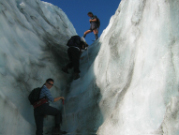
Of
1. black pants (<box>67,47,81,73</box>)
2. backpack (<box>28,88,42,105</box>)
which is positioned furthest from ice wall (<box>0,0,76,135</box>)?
black pants (<box>67,47,81,73</box>)

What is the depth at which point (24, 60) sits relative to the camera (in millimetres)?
5480

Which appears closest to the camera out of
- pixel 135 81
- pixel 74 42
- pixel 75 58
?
pixel 135 81

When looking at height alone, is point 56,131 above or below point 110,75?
below

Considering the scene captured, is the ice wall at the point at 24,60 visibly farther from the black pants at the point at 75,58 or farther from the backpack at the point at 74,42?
the backpack at the point at 74,42

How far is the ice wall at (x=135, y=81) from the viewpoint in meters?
3.30

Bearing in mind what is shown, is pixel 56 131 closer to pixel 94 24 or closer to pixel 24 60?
pixel 24 60

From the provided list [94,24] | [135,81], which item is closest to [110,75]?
[135,81]

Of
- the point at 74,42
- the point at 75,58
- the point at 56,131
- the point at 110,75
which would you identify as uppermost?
the point at 74,42

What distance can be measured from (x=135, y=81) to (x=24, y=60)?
9.49 feet

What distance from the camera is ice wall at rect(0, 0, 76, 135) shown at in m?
4.44

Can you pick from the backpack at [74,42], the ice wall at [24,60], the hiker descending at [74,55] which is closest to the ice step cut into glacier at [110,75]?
the ice wall at [24,60]

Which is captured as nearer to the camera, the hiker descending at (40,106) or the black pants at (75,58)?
the hiker descending at (40,106)

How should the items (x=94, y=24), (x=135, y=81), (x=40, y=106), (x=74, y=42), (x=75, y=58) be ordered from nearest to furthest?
(x=135, y=81)
(x=40, y=106)
(x=75, y=58)
(x=74, y=42)
(x=94, y=24)

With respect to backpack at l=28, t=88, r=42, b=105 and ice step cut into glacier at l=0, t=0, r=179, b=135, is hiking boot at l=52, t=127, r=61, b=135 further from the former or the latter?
backpack at l=28, t=88, r=42, b=105
